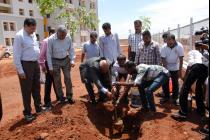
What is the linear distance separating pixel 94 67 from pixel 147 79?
1.16m

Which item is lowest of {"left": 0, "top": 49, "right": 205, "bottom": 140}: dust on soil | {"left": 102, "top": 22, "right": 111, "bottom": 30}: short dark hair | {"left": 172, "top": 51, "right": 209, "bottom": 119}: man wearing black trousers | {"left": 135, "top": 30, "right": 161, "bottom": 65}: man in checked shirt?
{"left": 0, "top": 49, "right": 205, "bottom": 140}: dust on soil

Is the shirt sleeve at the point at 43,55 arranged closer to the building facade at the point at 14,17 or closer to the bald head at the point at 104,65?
the bald head at the point at 104,65

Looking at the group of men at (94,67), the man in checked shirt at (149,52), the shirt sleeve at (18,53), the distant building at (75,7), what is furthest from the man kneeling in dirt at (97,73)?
the distant building at (75,7)

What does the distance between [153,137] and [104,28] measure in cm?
346

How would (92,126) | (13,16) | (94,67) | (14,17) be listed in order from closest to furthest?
(92,126) → (94,67) → (13,16) → (14,17)

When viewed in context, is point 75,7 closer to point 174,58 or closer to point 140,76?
point 174,58

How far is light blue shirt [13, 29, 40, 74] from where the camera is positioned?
582 cm

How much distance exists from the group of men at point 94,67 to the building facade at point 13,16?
114 feet

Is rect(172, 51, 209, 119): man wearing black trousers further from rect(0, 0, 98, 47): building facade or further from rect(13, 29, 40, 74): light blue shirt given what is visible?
rect(0, 0, 98, 47): building facade

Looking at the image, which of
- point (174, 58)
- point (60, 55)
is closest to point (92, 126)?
point (60, 55)

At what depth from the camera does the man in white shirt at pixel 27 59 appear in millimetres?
5852

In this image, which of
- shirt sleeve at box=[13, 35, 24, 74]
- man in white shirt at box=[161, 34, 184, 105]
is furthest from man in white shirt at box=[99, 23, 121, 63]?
shirt sleeve at box=[13, 35, 24, 74]

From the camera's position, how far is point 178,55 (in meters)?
7.11

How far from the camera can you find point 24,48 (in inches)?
235
